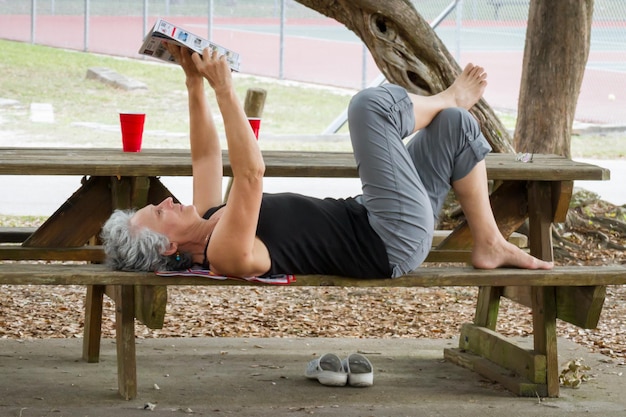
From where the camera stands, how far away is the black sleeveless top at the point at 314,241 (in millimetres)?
3592

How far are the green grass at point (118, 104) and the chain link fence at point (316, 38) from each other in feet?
2.55

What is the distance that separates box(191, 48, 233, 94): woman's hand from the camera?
3.32 m

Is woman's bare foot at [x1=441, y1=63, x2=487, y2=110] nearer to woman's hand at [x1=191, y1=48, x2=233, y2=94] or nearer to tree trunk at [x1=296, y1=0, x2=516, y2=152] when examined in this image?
woman's hand at [x1=191, y1=48, x2=233, y2=94]

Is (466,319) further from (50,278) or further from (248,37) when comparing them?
(248,37)

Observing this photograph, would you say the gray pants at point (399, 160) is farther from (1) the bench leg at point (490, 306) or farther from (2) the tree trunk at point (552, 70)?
(2) the tree trunk at point (552, 70)

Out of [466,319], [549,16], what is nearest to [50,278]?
[466,319]

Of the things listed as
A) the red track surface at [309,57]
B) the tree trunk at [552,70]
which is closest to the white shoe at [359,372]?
the tree trunk at [552,70]

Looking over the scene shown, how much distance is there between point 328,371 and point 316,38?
21.5 meters

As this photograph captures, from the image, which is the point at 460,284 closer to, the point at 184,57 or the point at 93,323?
the point at 184,57

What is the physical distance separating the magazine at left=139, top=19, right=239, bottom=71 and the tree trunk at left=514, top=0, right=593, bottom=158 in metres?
4.11

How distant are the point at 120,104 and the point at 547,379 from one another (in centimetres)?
1434

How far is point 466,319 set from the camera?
5762 millimetres

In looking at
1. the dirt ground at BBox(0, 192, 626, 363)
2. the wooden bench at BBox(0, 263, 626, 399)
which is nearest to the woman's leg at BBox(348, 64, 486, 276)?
the wooden bench at BBox(0, 263, 626, 399)

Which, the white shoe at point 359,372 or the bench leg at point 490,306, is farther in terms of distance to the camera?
the bench leg at point 490,306
